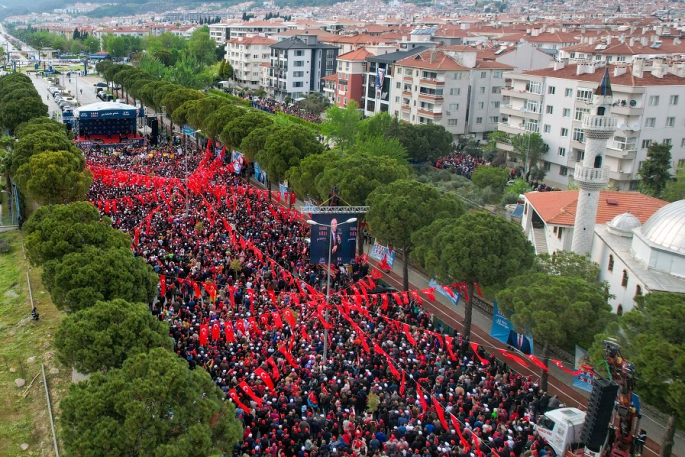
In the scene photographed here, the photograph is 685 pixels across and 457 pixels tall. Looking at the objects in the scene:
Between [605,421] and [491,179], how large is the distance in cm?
3511

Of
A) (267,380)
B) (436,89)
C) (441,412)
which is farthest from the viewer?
(436,89)

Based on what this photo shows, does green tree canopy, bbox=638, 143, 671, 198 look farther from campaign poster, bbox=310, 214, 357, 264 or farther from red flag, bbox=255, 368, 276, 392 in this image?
red flag, bbox=255, 368, 276, 392

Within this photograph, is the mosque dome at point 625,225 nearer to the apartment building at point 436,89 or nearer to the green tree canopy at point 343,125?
the green tree canopy at point 343,125

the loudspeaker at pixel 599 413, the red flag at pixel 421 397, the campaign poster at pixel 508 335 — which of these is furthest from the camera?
the campaign poster at pixel 508 335

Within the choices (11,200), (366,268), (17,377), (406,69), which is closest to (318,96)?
(406,69)

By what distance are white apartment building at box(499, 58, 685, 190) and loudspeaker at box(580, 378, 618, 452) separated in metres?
38.3

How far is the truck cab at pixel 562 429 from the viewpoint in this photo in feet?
63.2

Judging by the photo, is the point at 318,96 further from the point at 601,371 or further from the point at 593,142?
the point at 601,371

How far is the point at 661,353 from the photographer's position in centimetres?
1945

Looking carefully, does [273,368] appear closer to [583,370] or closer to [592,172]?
[583,370]

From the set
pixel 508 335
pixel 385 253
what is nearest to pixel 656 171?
pixel 385 253

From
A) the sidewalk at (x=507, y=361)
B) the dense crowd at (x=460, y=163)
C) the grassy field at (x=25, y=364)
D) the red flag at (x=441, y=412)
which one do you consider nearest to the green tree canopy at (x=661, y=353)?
the sidewalk at (x=507, y=361)

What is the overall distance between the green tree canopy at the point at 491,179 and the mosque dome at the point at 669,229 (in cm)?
2411

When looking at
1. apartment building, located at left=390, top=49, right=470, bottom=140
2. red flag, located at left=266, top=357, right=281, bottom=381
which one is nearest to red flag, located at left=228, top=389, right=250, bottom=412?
red flag, located at left=266, top=357, right=281, bottom=381
